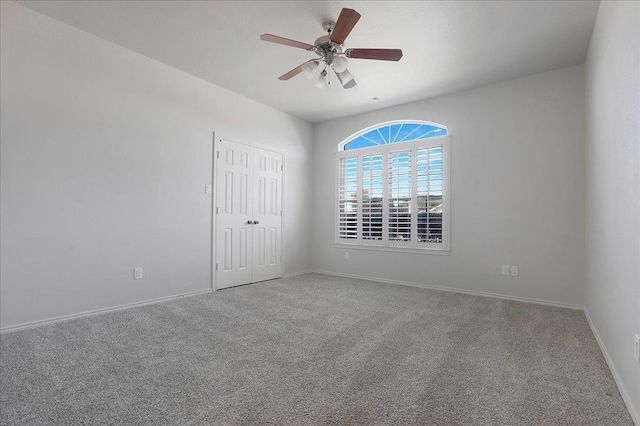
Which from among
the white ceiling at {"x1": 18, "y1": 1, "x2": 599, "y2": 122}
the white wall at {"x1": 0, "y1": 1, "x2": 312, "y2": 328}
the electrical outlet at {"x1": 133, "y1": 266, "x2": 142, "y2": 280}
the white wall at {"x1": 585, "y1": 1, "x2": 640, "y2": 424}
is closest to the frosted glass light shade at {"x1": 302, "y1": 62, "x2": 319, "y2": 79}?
the white ceiling at {"x1": 18, "y1": 1, "x2": 599, "y2": 122}

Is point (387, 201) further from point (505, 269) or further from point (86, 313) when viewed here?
point (86, 313)

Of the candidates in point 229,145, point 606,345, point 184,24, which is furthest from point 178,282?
point 606,345

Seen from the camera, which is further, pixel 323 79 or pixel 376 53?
pixel 323 79

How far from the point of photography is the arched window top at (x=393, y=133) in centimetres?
465

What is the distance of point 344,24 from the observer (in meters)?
2.31

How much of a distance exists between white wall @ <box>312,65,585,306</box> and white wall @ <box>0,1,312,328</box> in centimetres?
303

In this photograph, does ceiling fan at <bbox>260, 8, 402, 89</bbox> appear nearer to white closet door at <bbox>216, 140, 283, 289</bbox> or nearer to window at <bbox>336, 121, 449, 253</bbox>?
white closet door at <bbox>216, 140, 283, 289</bbox>

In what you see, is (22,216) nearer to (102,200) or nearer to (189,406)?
(102,200)

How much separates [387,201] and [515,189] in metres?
1.71

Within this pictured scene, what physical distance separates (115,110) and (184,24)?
1.20 metres

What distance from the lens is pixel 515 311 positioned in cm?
336

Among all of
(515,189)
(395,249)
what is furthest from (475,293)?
(515,189)

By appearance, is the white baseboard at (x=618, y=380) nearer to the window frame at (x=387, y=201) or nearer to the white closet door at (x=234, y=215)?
the window frame at (x=387, y=201)

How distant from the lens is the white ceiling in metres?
2.64
